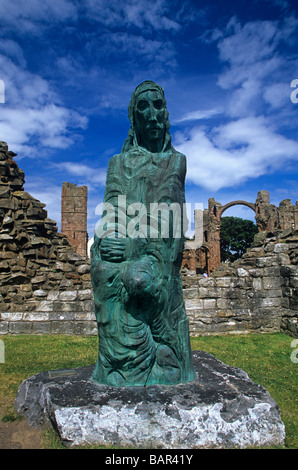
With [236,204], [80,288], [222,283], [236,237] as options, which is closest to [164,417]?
[80,288]

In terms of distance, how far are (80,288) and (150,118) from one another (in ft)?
20.7

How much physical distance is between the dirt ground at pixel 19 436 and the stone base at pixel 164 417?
155 mm

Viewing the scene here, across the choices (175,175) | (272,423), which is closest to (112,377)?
(272,423)

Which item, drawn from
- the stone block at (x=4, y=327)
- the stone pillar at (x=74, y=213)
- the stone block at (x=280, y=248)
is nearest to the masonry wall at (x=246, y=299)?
the stone block at (x=280, y=248)

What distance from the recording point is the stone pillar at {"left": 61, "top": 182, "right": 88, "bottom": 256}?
1773 cm

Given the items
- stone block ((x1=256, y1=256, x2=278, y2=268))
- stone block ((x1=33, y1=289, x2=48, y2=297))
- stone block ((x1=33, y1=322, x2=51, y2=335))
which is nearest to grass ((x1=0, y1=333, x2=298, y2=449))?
stone block ((x1=33, y1=322, x2=51, y2=335))

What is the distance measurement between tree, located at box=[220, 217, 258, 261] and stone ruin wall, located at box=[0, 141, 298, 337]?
37.2 m

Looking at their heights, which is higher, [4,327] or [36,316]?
[36,316]

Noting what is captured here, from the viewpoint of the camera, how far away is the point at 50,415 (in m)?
3.04

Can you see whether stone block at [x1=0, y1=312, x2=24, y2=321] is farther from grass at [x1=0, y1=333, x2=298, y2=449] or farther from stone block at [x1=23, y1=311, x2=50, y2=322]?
grass at [x1=0, y1=333, x2=298, y2=449]

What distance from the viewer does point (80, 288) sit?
920cm

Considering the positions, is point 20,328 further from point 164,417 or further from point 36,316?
point 164,417
